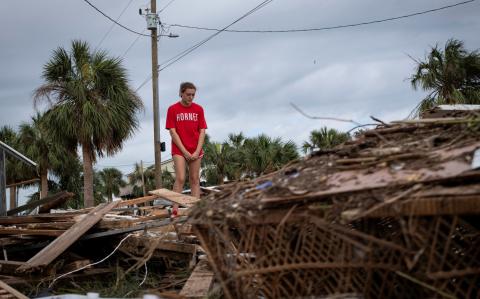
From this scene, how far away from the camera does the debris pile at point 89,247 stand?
5000 millimetres

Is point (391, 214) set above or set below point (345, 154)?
below

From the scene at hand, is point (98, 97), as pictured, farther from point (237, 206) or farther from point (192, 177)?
point (237, 206)

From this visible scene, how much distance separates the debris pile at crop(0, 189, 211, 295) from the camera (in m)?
5.00

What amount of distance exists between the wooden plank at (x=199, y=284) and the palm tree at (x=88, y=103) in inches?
665

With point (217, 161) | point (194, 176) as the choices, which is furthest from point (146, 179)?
point (194, 176)

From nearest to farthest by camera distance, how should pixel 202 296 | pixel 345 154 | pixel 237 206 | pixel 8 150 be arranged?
pixel 237 206 → pixel 345 154 → pixel 202 296 → pixel 8 150

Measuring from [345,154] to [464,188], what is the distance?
813 millimetres

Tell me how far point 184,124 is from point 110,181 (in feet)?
160

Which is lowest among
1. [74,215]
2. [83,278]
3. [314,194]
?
[83,278]

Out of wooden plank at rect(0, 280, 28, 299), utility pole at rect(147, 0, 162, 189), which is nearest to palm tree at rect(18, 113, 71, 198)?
utility pole at rect(147, 0, 162, 189)

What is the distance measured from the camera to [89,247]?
6.10m

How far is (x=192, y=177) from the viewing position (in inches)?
275

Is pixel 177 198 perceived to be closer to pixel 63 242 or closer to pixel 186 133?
pixel 63 242

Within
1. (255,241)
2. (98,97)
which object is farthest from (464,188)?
(98,97)
